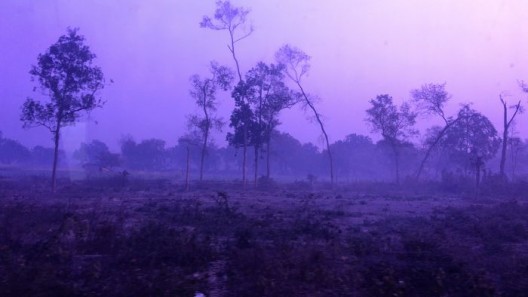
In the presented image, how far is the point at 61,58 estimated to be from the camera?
1250 inches

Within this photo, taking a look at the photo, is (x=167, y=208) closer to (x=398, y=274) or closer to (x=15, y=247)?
(x=15, y=247)

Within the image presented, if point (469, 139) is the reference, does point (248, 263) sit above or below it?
below

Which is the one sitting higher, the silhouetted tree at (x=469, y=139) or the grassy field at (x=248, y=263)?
the silhouetted tree at (x=469, y=139)

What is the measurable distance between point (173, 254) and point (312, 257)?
2902 millimetres

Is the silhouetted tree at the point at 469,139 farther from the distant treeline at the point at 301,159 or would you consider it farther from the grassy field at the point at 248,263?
the grassy field at the point at 248,263

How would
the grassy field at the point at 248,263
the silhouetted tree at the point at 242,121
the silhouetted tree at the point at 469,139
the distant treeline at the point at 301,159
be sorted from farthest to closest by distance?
the distant treeline at the point at 301,159
the silhouetted tree at the point at 469,139
the silhouetted tree at the point at 242,121
the grassy field at the point at 248,263

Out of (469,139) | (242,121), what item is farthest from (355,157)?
(242,121)

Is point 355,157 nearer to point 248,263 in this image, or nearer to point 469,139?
point 469,139

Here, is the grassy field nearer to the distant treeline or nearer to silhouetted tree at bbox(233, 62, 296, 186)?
silhouetted tree at bbox(233, 62, 296, 186)

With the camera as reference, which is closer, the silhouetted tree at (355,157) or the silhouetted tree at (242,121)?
the silhouetted tree at (242,121)

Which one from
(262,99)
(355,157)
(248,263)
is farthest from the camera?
(355,157)

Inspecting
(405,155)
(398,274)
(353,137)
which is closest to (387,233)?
(398,274)

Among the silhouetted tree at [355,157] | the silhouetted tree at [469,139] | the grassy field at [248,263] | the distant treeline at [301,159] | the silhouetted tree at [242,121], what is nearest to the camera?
the grassy field at [248,263]

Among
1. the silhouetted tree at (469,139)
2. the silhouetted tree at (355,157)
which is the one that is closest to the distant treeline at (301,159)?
the silhouetted tree at (355,157)
